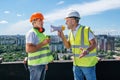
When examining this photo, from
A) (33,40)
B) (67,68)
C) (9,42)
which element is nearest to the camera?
(33,40)

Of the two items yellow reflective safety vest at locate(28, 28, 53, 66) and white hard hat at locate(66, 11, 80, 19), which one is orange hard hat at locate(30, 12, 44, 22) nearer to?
yellow reflective safety vest at locate(28, 28, 53, 66)

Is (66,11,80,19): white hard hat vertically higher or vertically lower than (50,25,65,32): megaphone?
higher

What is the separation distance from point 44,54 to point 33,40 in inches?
13.7

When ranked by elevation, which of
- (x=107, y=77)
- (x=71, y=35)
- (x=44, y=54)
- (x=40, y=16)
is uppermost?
(x=40, y=16)

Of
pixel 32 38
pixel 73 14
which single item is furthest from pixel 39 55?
pixel 73 14

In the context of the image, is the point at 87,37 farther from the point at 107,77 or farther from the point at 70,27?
the point at 107,77

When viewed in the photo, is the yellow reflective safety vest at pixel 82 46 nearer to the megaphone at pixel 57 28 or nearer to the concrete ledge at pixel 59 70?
→ the megaphone at pixel 57 28

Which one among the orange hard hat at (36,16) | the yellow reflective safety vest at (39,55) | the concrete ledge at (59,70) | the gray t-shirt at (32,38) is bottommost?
the concrete ledge at (59,70)

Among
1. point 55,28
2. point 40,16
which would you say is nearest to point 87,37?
point 55,28

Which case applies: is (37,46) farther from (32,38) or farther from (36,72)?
(36,72)

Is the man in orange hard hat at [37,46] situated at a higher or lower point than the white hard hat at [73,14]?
lower

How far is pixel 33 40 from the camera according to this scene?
470cm

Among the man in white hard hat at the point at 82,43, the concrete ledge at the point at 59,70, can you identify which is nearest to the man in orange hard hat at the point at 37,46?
the man in white hard hat at the point at 82,43

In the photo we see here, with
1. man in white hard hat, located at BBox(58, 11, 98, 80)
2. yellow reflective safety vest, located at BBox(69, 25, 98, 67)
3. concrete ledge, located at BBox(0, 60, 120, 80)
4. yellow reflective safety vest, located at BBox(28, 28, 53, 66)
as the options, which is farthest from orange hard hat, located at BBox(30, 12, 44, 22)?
concrete ledge, located at BBox(0, 60, 120, 80)
